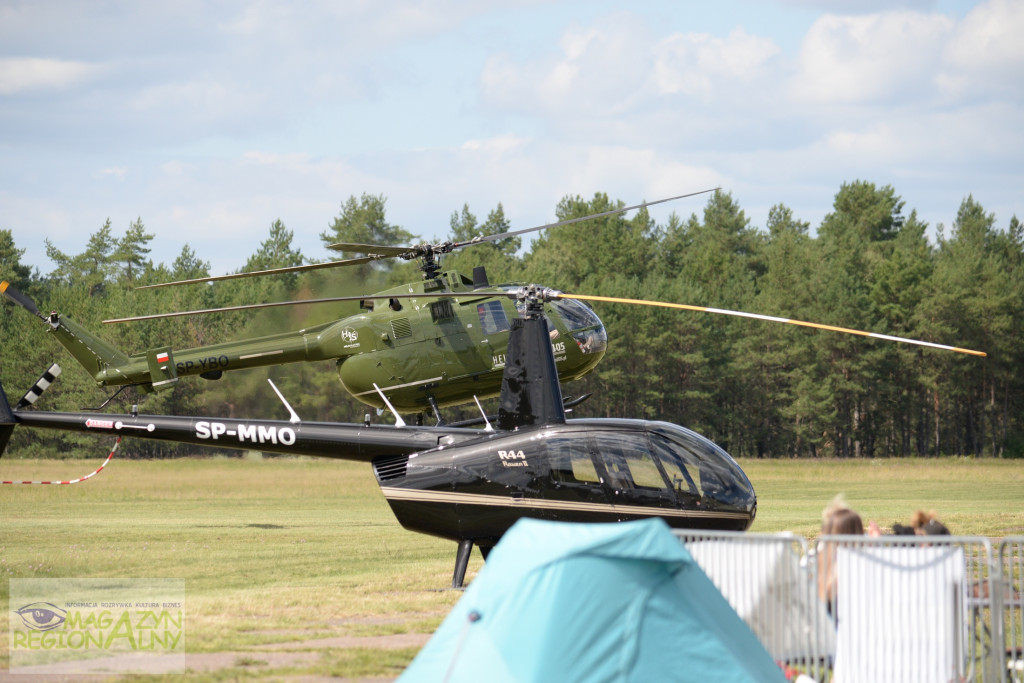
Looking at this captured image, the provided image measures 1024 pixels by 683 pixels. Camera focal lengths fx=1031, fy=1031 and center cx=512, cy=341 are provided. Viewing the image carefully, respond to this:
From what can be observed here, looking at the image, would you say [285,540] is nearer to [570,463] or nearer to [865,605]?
[570,463]

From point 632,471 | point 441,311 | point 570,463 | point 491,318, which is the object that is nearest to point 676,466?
point 632,471

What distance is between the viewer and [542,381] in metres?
11.1

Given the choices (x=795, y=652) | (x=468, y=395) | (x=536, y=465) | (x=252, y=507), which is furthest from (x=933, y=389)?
(x=795, y=652)

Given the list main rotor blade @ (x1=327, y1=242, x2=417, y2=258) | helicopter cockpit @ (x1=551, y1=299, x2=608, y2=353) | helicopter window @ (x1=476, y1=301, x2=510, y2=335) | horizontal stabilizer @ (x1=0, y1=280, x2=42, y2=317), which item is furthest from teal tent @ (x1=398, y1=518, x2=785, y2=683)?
horizontal stabilizer @ (x1=0, y1=280, x2=42, y2=317)

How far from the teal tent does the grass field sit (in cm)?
226

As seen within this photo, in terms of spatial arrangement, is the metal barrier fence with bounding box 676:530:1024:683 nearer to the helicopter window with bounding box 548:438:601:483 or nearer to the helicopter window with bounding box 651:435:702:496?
the helicopter window with bounding box 651:435:702:496

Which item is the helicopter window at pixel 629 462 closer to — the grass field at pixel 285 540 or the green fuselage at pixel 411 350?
the grass field at pixel 285 540

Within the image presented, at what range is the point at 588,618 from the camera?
508 cm

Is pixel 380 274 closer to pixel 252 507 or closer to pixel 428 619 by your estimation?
pixel 428 619

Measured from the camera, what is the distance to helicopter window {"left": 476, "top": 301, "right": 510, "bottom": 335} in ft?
48.3

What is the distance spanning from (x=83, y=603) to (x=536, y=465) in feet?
15.6

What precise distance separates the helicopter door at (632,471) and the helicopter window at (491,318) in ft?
14.9

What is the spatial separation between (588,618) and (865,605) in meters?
1.75

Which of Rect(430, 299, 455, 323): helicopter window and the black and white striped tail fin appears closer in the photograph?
the black and white striped tail fin
